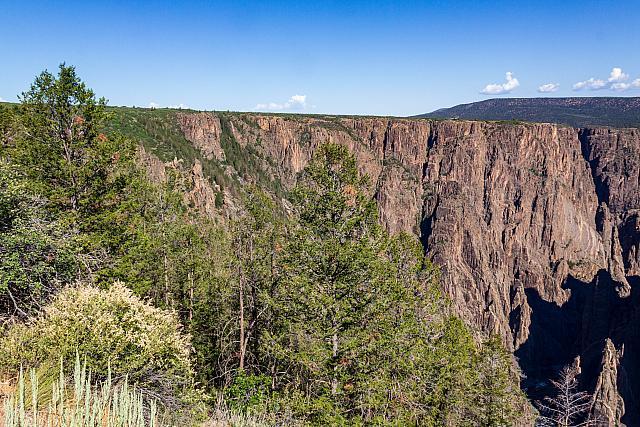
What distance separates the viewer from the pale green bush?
9469mm

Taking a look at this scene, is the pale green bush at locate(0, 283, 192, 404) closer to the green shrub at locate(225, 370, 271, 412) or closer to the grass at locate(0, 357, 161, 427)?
the grass at locate(0, 357, 161, 427)

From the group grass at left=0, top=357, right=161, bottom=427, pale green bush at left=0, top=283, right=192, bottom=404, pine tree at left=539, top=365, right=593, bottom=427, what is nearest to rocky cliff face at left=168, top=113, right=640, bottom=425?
pine tree at left=539, top=365, right=593, bottom=427

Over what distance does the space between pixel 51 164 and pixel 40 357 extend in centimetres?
1036

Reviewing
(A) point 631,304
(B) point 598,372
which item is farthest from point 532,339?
(B) point 598,372

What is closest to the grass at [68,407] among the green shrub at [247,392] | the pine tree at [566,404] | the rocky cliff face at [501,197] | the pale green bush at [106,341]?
the pale green bush at [106,341]

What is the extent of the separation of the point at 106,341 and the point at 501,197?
14130 cm

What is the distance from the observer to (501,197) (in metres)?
137

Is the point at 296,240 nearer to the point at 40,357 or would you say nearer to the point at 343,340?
the point at 343,340

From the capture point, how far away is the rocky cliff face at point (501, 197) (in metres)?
119

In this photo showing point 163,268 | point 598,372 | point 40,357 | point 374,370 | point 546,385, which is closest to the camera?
point 40,357

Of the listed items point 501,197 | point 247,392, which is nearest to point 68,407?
point 247,392

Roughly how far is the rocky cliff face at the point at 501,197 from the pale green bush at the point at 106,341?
102 m

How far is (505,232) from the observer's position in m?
134

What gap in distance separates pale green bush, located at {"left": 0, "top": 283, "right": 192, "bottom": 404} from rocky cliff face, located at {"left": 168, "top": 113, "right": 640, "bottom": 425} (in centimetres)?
10195
